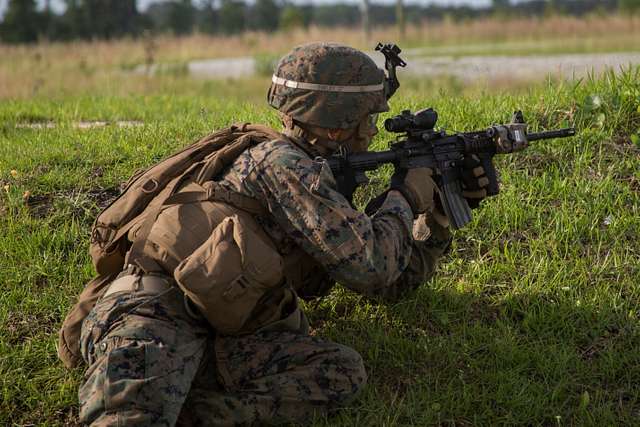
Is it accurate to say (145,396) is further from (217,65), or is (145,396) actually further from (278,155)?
(217,65)

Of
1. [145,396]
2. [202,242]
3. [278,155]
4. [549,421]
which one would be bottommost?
[549,421]

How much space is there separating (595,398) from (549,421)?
0.89 feet

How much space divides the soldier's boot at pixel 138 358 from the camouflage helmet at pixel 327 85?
96 cm

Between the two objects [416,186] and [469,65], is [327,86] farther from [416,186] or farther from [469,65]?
[469,65]

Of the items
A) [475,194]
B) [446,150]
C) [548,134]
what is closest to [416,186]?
[446,150]

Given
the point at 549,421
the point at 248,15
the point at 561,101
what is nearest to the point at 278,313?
the point at 549,421

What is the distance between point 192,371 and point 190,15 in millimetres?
48152

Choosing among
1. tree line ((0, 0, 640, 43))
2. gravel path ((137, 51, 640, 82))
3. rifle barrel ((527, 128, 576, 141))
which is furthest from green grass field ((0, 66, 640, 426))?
tree line ((0, 0, 640, 43))

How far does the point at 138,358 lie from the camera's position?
3023mm

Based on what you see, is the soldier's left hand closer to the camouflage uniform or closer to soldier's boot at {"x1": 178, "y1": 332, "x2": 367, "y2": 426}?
the camouflage uniform

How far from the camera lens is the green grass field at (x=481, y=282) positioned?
3564 mm

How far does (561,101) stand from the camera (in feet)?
18.2

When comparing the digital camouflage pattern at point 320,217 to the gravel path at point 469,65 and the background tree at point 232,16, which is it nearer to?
the gravel path at point 469,65

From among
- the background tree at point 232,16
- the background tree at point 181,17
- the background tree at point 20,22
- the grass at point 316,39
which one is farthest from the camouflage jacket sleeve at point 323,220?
the background tree at point 232,16
